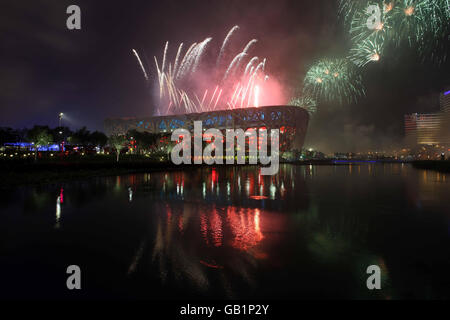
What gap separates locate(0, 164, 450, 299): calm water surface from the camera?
14.1 ft

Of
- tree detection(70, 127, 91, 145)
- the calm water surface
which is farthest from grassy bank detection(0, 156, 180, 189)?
tree detection(70, 127, 91, 145)

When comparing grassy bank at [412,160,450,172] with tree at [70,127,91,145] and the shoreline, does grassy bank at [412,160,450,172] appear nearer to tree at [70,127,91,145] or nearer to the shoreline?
the shoreline

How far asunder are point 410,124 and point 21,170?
222216 mm

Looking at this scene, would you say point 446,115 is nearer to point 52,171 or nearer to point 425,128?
Answer: point 425,128

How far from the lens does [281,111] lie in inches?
3939

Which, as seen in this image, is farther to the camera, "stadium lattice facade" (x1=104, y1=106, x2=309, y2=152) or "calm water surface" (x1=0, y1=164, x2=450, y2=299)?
"stadium lattice facade" (x1=104, y1=106, x2=309, y2=152)

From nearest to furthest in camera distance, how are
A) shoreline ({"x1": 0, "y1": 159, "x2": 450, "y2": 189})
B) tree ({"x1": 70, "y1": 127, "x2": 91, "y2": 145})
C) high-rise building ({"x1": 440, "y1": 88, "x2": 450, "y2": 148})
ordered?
shoreline ({"x1": 0, "y1": 159, "x2": 450, "y2": 189}) < tree ({"x1": 70, "y1": 127, "x2": 91, "y2": 145}) < high-rise building ({"x1": 440, "y1": 88, "x2": 450, "y2": 148})

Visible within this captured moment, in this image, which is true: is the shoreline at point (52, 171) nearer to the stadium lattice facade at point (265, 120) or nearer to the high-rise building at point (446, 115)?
the stadium lattice facade at point (265, 120)

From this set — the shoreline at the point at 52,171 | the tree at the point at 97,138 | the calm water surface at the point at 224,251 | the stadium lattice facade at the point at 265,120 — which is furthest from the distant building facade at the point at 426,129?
the calm water surface at the point at 224,251

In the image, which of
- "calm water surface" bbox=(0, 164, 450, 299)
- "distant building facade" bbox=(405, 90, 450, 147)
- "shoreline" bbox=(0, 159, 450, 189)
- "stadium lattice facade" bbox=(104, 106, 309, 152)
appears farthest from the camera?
"distant building facade" bbox=(405, 90, 450, 147)

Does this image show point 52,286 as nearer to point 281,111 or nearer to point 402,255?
point 402,255

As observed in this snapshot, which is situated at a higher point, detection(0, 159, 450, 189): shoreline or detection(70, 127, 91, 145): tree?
detection(70, 127, 91, 145): tree

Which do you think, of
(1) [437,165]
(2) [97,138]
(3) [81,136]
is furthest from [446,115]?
(3) [81,136]
